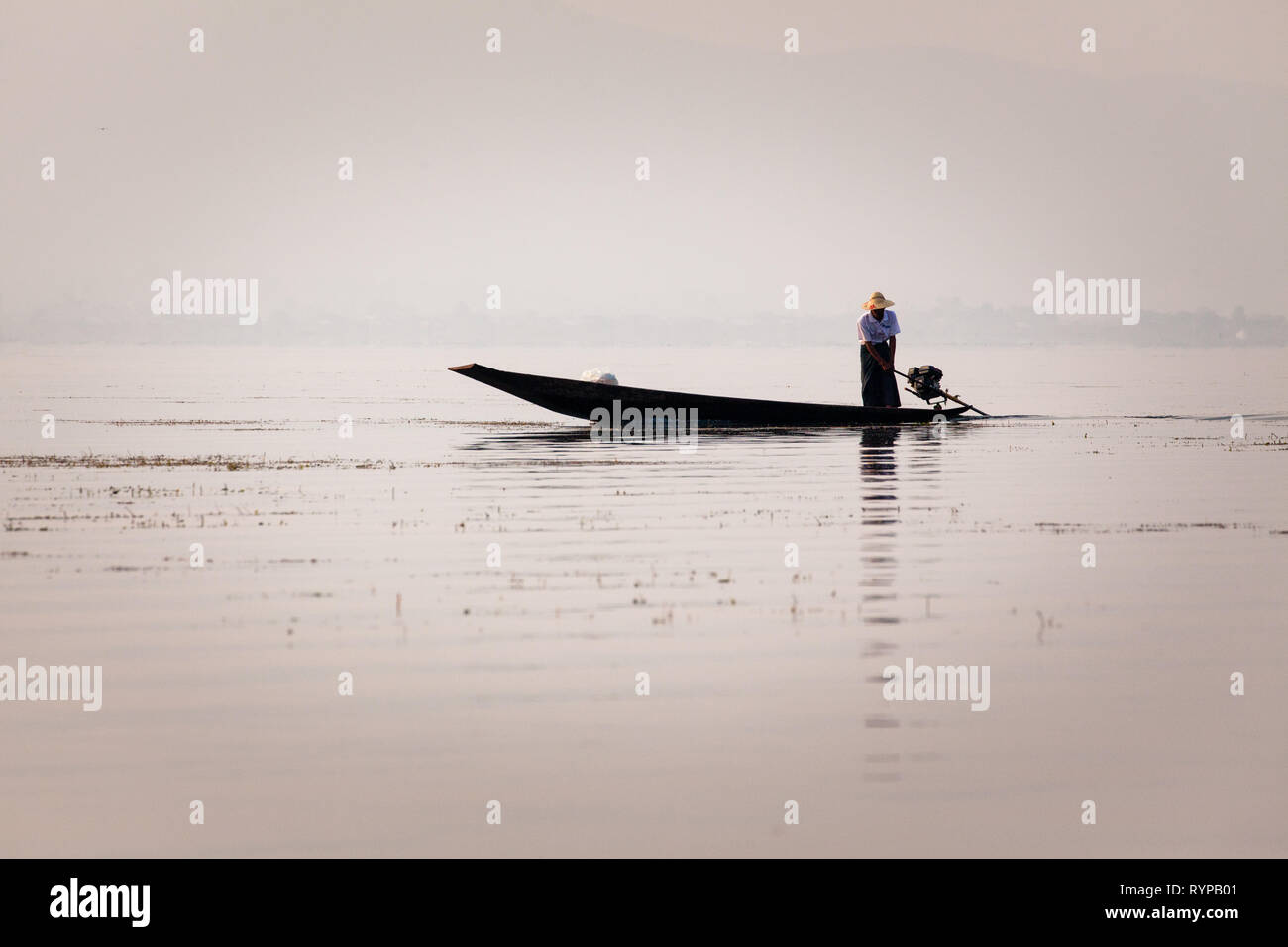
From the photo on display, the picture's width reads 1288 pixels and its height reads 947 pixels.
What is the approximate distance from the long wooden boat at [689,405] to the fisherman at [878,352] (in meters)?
0.33

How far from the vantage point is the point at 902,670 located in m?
11.4

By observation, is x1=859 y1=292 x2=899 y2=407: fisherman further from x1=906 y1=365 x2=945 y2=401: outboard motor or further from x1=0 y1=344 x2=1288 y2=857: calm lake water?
x1=0 y1=344 x2=1288 y2=857: calm lake water

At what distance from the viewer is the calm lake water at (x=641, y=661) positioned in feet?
28.9

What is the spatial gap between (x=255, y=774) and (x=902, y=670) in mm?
4583

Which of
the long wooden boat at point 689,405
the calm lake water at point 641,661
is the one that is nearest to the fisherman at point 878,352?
the long wooden boat at point 689,405

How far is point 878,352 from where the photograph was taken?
102ft

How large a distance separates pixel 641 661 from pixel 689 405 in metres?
20.3

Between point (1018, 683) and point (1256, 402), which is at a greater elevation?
point (1256, 402)

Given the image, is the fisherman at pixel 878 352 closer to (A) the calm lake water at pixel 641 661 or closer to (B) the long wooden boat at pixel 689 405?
(B) the long wooden boat at pixel 689 405

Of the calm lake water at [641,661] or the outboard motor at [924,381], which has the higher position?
the outboard motor at [924,381]

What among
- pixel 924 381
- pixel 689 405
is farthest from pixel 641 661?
pixel 924 381

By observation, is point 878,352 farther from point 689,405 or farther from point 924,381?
point 689,405
